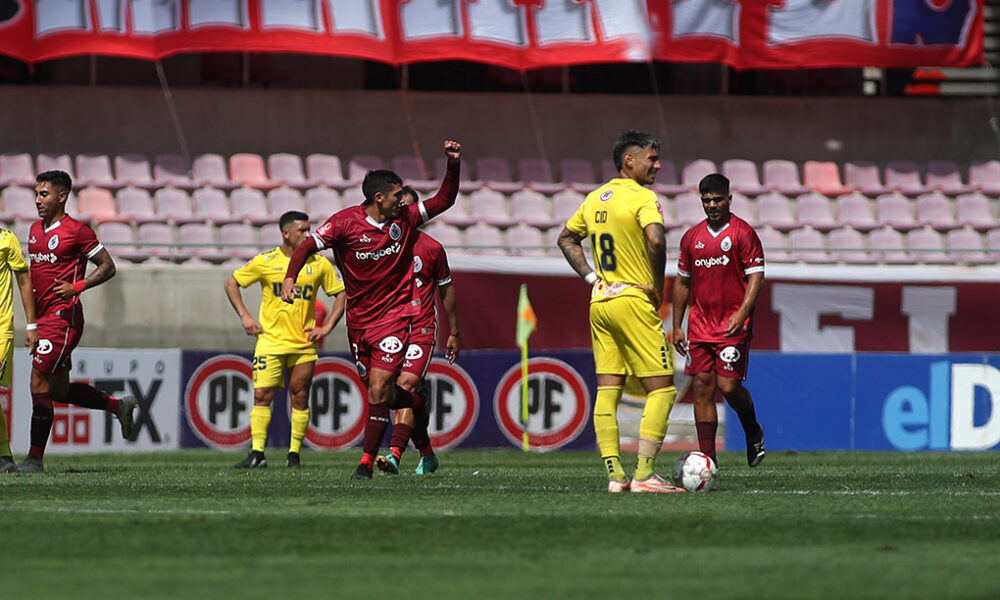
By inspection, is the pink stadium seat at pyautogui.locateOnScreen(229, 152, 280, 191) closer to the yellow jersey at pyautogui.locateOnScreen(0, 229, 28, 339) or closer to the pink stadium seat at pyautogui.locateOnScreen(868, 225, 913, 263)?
the pink stadium seat at pyautogui.locateOnScreen(868, 225, 913, 263)

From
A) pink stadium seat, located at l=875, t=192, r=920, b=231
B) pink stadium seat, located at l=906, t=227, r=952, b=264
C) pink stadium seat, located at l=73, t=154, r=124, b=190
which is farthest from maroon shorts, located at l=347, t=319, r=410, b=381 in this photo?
pink stadium seat, located at l=875, t=192, r=920, b=231

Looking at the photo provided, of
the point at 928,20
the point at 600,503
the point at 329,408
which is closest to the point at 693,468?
the point at 600,503

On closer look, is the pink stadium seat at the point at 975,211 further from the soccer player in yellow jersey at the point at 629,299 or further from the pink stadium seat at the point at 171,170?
the soccer player in yellow jersey at the point at 629,299

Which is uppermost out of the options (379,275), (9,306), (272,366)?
(379,275)

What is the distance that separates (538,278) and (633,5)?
5532mm

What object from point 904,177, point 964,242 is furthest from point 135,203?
point 964,242

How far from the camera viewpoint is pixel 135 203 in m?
20.8

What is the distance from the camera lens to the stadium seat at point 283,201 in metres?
20.9

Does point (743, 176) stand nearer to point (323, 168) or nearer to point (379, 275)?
point (323, 168)

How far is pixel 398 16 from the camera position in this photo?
2128 centimetres

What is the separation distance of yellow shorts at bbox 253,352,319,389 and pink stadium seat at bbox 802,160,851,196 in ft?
37.7

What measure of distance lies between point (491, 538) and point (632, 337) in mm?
2488

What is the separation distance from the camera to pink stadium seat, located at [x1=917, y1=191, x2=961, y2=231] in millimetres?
22016

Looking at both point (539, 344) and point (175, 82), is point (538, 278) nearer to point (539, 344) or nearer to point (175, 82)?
point (539, 344)
